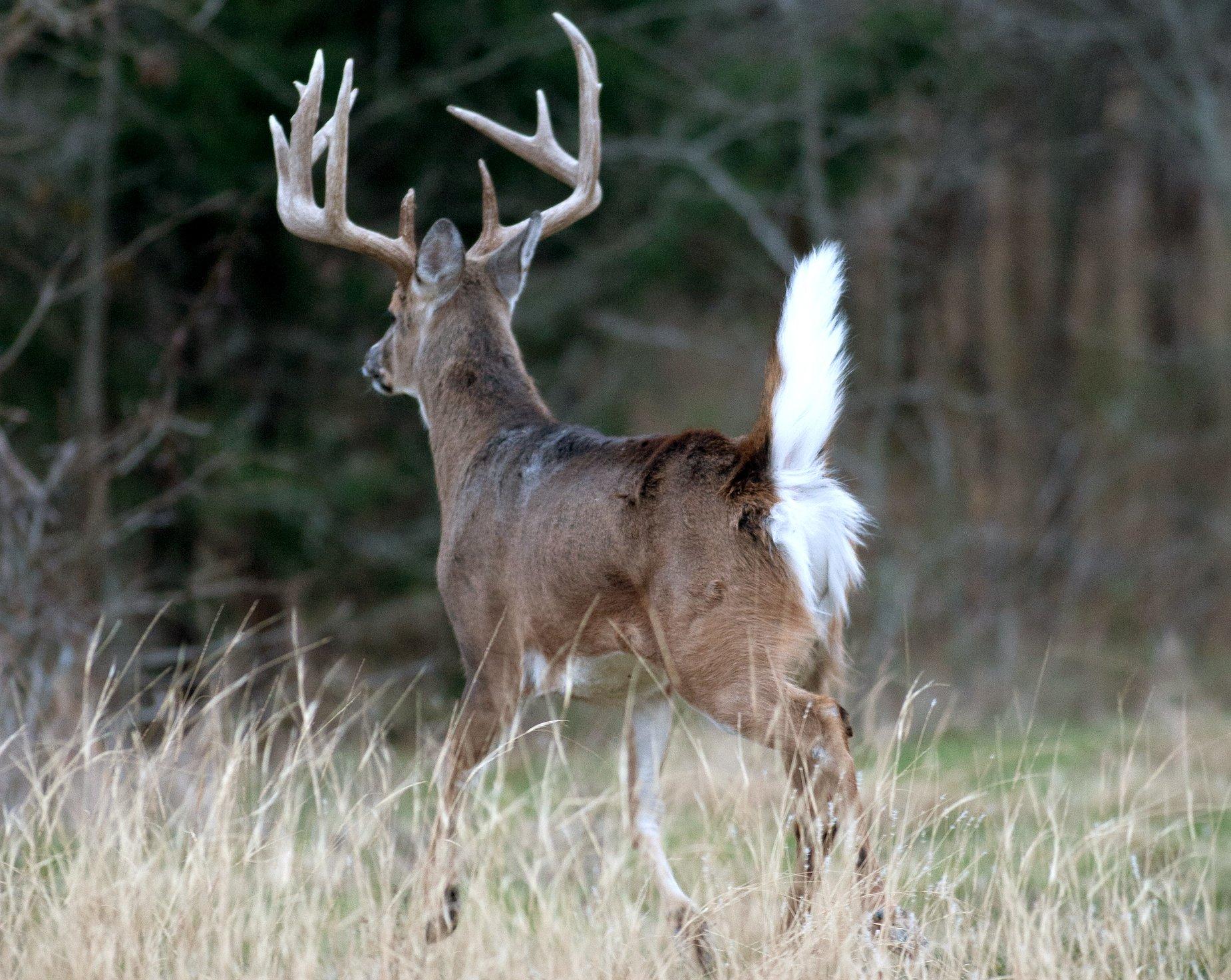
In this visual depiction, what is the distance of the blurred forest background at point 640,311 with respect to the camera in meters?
10.1

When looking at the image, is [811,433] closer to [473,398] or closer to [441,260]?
[473,398]

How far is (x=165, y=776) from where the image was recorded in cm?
474

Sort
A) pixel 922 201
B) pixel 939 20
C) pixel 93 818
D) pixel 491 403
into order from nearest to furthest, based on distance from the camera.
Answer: pixel 93 818, pixel 491 403, pixel 939 20, pixel 922 201

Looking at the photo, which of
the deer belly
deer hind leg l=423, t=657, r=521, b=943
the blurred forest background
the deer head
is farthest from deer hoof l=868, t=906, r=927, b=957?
the blurred forest background

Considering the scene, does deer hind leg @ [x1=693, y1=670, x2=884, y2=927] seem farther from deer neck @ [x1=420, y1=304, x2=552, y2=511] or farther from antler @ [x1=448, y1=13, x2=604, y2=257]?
antler @ [x1=448, y1=13, x2=604, y2=257]

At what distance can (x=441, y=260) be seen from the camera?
17.9ft

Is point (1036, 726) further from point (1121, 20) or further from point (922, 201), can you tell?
point (1121, 20)

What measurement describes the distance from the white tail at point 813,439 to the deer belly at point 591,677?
543 millimetres

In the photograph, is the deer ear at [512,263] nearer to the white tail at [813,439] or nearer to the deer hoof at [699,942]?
the white tail at [813,439]

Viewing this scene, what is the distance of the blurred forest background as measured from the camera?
1013 centimetres

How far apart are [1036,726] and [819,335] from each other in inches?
220

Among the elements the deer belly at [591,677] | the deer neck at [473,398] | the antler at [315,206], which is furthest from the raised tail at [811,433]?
the antler at [315,206]

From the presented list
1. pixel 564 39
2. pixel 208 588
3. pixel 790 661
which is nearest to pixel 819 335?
pixel 790 661

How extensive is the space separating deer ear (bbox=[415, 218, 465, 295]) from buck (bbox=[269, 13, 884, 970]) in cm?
1
